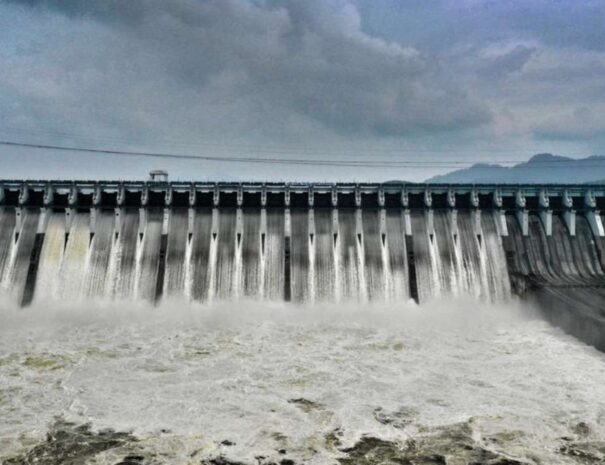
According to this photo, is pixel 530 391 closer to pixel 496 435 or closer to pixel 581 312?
pixel 496 435

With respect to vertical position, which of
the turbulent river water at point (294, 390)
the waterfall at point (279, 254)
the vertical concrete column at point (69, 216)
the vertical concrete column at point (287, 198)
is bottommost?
the turbulent river water at point (294, 390)

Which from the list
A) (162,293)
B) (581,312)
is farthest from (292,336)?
(581,312)

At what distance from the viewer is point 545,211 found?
2111cm

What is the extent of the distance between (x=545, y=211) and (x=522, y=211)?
1.04 m

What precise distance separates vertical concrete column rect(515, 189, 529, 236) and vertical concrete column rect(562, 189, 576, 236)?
1.77m

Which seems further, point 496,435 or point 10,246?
point 10,246

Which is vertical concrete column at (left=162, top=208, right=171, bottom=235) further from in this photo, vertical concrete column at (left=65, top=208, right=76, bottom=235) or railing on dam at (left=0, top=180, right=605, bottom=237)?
vertical concrete column at (left=65, top=208, right=76, bottom=235)

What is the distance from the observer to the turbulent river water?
772cm

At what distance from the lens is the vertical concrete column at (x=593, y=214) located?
68.3 feet

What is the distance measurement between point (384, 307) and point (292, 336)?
493 centimetres

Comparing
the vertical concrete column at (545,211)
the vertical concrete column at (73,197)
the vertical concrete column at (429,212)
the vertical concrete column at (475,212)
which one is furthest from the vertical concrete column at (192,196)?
the vertical concrete column at (545,211)

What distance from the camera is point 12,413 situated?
8.84 metres

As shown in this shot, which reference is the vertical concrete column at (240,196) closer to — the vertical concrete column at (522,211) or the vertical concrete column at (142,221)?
the vertical concrete column at (142,221)

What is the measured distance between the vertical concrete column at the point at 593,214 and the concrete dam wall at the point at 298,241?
0.07 meters
